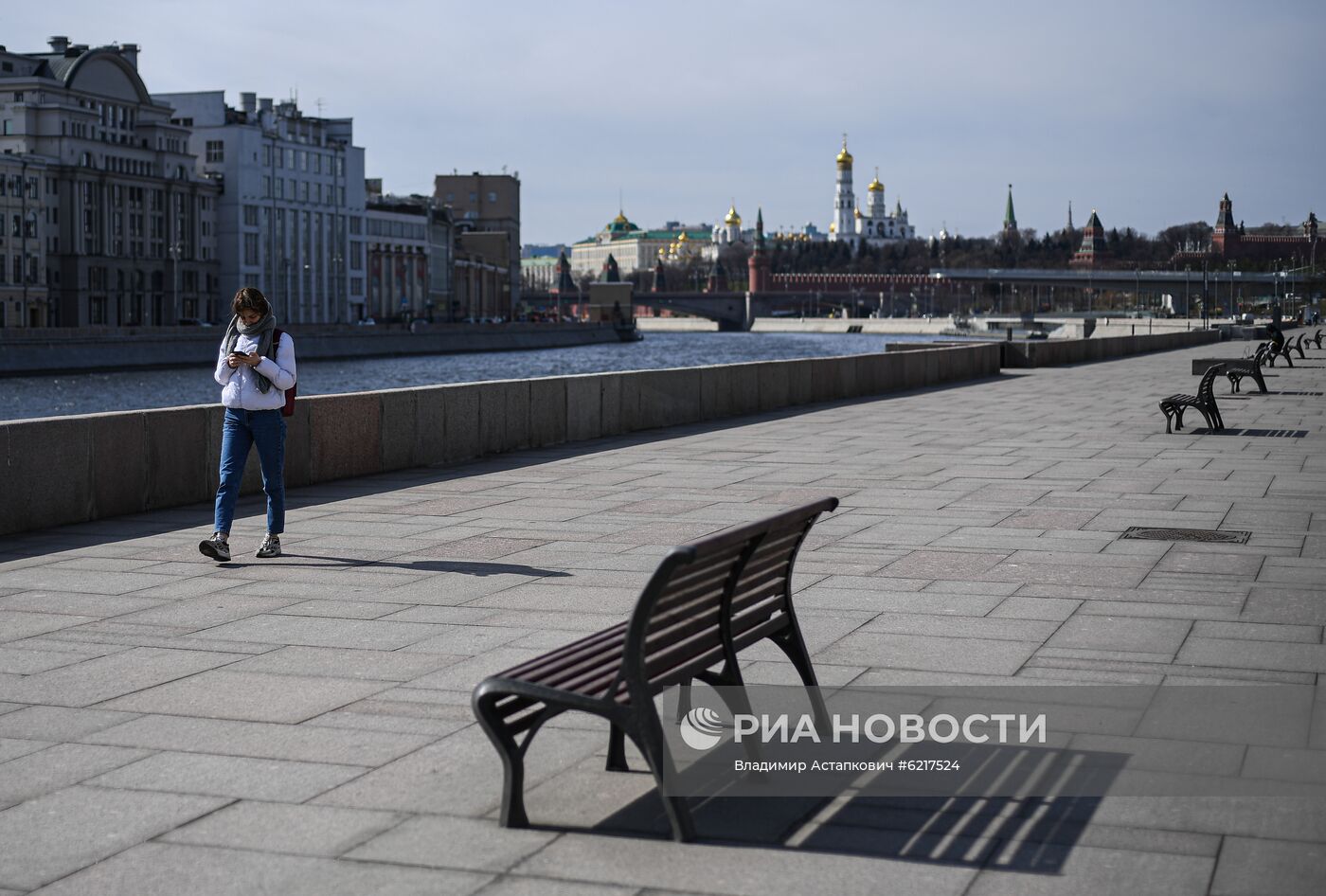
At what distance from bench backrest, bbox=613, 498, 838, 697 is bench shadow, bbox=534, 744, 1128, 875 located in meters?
0.35

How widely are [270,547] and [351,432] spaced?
387 cm

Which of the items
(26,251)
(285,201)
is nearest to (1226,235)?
(285,201)

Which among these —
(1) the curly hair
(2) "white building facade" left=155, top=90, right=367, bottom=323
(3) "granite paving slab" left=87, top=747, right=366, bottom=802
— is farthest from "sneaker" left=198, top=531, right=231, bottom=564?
(2) "white building facade" left=155, top=90, right=367, bottom=323

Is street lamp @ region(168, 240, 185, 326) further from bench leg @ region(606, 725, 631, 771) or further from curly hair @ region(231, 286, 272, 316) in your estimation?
bench leg @ region(606, 725, 631, 771)

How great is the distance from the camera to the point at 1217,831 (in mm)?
4020

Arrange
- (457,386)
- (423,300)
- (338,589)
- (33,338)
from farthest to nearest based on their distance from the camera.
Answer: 1. (423,300)
2. (33,338)
3. (457,386)
4. (338,589)

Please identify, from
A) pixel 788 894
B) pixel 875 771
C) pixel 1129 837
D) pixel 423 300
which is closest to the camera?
pixel 788 894

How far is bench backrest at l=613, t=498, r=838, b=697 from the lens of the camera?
399 centimetres

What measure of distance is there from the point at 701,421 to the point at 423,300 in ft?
362

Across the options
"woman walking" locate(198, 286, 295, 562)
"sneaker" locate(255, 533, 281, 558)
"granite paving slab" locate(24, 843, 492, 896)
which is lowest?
"granite paving slab" locate(24, 843, 492, 896)

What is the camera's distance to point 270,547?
8.34 metres

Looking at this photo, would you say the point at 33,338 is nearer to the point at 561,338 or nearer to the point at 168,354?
the point at 168,354

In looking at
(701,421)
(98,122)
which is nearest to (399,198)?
(98,122)

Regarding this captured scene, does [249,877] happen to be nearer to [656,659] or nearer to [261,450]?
[656,659]
